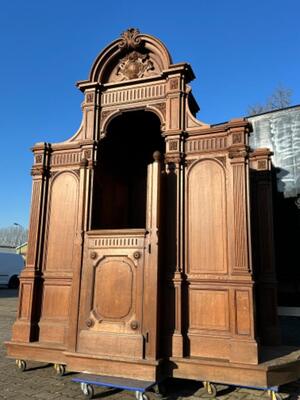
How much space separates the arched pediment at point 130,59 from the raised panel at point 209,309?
148 inches

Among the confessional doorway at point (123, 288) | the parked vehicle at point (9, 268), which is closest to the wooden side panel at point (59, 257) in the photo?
the confessional doorway at point (123, 288)

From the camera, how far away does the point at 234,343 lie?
5027mm

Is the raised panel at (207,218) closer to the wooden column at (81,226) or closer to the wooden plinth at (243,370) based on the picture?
the wooden plinth at (243,370)

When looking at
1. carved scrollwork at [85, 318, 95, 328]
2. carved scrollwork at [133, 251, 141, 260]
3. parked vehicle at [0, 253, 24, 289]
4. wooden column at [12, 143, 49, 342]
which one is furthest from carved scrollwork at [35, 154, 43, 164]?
parked vehicle at [0, 253, 24, 289]

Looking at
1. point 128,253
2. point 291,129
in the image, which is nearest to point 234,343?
point 128,253

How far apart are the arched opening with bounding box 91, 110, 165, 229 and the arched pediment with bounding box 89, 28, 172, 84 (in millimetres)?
709

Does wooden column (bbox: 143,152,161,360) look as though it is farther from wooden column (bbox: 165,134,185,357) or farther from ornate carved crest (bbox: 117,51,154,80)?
ornate carved crest (bbox: 117,51,154,80)

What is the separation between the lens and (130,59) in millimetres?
6680

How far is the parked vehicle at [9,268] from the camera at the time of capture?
29.0 meters

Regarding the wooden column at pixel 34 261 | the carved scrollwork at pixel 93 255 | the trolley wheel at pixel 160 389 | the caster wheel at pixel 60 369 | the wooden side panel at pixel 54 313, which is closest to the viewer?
the trolley wheel at pixel 160 389

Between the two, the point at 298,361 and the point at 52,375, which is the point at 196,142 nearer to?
the point at 298,361

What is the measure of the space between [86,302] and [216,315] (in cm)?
193

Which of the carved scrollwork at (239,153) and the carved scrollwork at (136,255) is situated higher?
the carved scrollwork at (239,153)

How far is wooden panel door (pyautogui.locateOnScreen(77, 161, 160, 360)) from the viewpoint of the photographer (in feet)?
17.1
